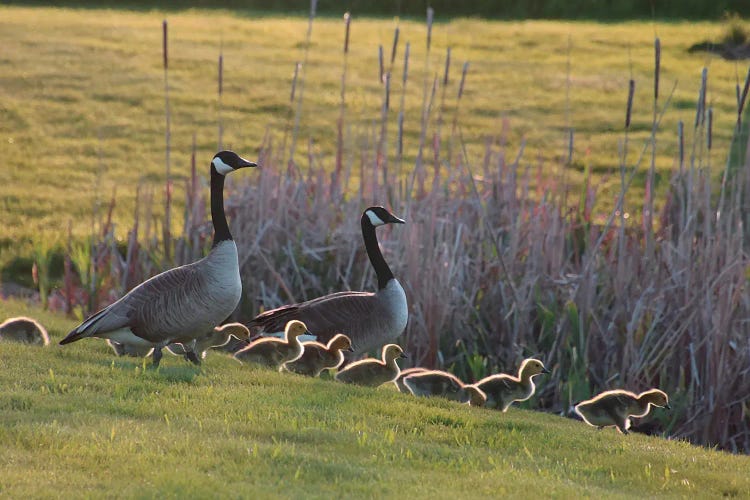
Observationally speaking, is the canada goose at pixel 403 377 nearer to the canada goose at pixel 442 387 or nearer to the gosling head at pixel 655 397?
the canada goose at pixel 442 387

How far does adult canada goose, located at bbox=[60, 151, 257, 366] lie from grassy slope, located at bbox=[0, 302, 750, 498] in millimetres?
236

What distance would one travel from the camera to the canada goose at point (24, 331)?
876 cm

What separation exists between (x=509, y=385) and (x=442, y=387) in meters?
0.46

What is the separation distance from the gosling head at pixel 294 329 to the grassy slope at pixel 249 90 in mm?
5731

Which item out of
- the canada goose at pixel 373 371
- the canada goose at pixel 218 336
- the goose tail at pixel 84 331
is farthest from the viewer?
the canada goose at pixel 218 336

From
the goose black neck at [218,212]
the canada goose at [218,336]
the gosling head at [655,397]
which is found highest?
the goose black neck at [218,212]

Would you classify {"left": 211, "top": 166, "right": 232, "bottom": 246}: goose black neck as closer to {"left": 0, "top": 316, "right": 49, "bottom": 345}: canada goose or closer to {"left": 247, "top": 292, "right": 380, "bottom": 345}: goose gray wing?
{"left": 247, "top": 292, "right": 380, "bottom": 345}: goose gray wing

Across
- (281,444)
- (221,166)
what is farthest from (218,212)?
(281,444)

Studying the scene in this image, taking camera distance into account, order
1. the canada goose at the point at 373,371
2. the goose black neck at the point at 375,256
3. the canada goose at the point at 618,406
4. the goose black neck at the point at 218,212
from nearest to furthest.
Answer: the canada goose at the point at 618,406
the canada goose at the point at 373,371
the goose black neck at the point at 218,212
the goose black neck at the point at 375,256

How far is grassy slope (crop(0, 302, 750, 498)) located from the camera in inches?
231

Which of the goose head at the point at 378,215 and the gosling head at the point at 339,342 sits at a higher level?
the goose head at the point at 378,215

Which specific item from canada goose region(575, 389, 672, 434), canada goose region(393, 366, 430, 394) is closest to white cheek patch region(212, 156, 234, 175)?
canada goose region(393, 366, 430, 394)

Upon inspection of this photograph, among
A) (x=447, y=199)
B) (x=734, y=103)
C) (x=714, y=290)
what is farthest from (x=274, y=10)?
(x=714, y=290)

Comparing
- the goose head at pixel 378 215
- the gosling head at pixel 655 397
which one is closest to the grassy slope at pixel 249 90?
the goose head at pixel 378 215
